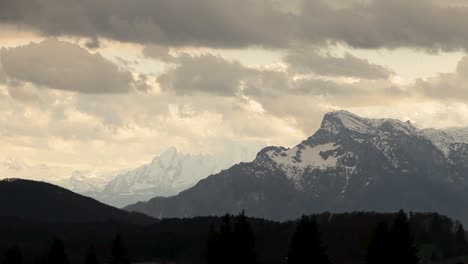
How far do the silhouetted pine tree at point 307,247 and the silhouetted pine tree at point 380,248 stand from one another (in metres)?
6.10

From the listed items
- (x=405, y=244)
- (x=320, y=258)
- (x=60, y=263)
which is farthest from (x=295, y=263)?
(x=60, y=263)

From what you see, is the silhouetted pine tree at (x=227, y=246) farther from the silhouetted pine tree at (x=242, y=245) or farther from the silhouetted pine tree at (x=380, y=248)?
the silhouetted pine tree at (x=380, y=248)

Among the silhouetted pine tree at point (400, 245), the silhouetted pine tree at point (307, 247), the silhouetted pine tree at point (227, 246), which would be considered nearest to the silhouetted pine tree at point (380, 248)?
the silhouetted pine tree at point (400, 245)

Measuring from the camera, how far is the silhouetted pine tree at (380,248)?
538ft

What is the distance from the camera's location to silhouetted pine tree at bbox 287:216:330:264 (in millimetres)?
167750

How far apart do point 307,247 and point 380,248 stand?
928cm

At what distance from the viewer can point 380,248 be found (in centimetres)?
16475

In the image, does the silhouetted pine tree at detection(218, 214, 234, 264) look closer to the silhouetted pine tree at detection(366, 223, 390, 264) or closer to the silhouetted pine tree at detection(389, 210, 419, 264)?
the silhouetted pine tree at detection(366, 223, 390, 264)

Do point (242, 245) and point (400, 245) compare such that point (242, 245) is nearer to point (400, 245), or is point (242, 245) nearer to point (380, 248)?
point (380, 248)

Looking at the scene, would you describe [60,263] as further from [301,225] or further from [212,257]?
[301,225]

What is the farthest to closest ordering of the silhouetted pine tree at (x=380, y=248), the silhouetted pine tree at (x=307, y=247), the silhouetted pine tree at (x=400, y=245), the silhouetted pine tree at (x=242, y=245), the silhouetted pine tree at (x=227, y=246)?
the silhouetted pine tree at (x=227, y=246) → the silhouetted pine tree at (x=242, y=245) → the silhouetted pine tree at (x=307, y=247) → the silhouetted pine tree at (x=380, y=248) → the silhouetted pine tree at (x=400, y=245)

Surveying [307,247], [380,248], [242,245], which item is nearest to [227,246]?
[242,245]

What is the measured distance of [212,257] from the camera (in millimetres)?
183625

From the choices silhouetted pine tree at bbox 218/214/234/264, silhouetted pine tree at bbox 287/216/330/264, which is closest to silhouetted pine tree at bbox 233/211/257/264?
silhouetted pine tree at bbox 218/214/234/264
